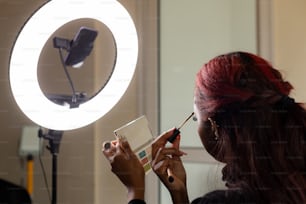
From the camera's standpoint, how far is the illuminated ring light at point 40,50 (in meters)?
0.76

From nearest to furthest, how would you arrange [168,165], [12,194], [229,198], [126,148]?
1. [229,198]
2. [126,148]
3. [168,165]
4. [12,194]

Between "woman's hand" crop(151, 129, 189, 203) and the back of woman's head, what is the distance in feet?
0.58

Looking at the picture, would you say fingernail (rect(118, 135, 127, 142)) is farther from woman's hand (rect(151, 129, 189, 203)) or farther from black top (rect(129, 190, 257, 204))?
black top (rect(129, 190, 257, 204))

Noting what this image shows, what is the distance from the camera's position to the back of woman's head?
0.63 meters

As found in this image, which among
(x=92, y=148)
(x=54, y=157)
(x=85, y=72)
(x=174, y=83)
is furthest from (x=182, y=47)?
(x=54, y=157)

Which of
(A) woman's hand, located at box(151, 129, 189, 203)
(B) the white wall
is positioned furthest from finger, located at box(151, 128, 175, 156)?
(B) the white wall

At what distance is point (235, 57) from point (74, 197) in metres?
0.70

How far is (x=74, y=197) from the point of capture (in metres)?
1.16

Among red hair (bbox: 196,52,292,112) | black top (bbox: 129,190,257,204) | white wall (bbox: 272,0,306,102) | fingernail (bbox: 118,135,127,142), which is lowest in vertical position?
black top (bbox: 129,190,257,204)

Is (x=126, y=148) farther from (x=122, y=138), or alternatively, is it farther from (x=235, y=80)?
(x=235, y=80)

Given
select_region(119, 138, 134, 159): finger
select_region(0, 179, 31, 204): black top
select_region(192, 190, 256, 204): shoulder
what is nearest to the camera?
select_region(192, 190, 256, 204): shoulder

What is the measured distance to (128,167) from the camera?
71 centimetres

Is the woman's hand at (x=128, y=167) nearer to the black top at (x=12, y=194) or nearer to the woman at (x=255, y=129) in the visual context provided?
the woman at (x=255, y=129)

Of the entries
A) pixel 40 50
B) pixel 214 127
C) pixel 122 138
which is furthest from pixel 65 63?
pixel 214 127
